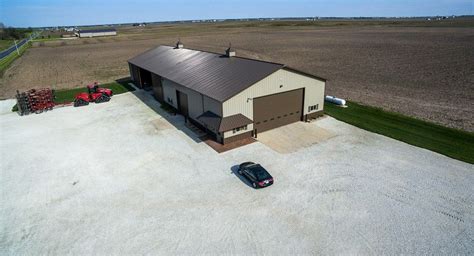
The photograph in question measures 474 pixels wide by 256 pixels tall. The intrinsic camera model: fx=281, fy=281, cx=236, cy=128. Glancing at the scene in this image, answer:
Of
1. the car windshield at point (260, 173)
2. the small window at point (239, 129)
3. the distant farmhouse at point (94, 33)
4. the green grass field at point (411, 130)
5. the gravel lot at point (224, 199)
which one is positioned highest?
the distant farmhouse at point (94, 33)

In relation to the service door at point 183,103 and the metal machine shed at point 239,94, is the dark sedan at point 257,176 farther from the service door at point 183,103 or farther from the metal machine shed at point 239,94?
the service door at point 183,103

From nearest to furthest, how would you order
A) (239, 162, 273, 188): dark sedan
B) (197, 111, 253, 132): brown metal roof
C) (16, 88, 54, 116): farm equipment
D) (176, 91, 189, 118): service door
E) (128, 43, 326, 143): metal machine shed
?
(239, 162, 273, 188): dark sedan → (197, 111, 253, 132): brown metal roof → (128, 43, 326, 143): metal machine shed → (176, 91, 189, 118): service door → (16, 88, 54, 116): farm equipment

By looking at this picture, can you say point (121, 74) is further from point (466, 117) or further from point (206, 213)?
point (466, 117)

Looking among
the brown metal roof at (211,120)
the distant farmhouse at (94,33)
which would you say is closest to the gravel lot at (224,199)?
the brown metal roof at (211,120)

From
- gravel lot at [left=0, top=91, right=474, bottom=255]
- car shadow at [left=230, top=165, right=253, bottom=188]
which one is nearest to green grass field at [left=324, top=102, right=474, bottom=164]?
gravel lot at [left=0, top=91, right=474, bottom=255]

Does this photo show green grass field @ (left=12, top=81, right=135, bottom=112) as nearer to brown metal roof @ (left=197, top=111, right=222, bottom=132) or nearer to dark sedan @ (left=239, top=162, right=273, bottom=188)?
brown metal roof @ (left=197, top=111, right=222, bottom=132)

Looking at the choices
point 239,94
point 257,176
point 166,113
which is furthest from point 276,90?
point 166,113

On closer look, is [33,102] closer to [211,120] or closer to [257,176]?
[211,120]
